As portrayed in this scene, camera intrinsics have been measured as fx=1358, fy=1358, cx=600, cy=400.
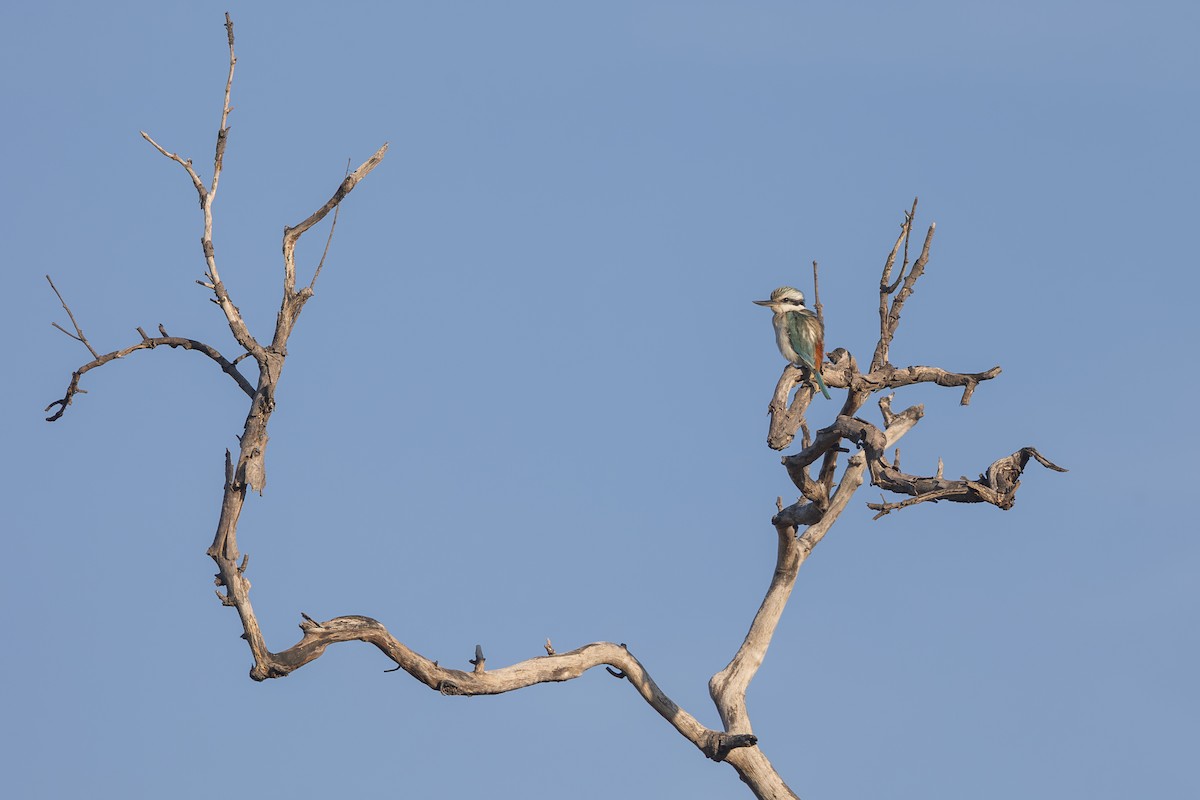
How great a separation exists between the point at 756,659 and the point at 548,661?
2265mm

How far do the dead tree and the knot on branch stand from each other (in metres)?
0.01

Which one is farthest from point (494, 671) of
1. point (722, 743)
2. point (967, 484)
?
point (967, 484)

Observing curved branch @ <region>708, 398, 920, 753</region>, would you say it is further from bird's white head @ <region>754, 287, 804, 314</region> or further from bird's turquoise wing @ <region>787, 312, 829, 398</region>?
bird's white head @ <region>754, 287, 804, 314</region>

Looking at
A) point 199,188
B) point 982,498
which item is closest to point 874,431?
point 982,498

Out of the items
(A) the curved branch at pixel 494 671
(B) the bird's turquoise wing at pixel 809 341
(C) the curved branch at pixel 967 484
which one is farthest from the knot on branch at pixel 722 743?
(B) the bird's turquoise wing at pixel 809 341

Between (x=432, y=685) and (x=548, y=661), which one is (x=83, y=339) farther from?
(x=548, y=661)

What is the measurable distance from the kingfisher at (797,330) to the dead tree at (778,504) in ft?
0.68

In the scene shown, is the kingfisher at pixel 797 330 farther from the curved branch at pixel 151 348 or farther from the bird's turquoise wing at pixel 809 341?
the curved branch at pixel 151 348

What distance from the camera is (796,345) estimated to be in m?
13.8

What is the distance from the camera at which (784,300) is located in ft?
51.7

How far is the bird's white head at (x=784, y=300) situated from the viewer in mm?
15672

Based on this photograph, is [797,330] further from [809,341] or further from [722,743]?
[722,743]

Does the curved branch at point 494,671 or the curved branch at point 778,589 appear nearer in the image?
the curved branch at point 494,671

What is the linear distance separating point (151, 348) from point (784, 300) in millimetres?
7348
